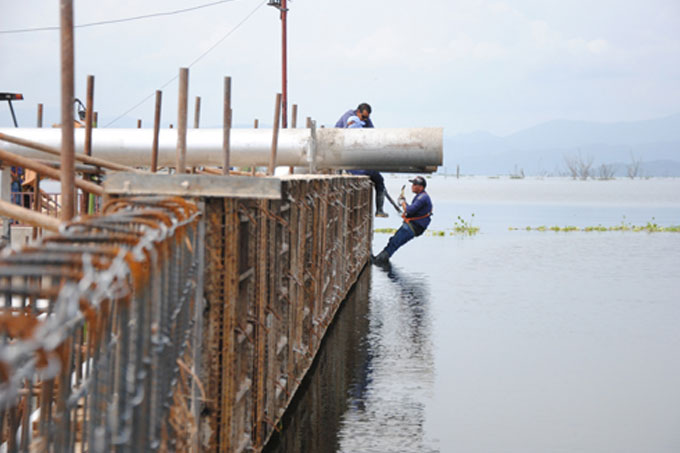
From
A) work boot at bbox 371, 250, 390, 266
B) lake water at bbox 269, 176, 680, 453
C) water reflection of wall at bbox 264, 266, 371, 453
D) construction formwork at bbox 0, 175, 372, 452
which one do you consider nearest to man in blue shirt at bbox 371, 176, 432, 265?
work boot at bbox 371, 250, 390, 266

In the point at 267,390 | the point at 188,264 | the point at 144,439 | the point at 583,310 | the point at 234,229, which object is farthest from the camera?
the point at 583,310

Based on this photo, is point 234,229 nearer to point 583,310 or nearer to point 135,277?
point 135,277

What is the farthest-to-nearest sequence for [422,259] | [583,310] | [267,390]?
[422,259], [583,310], [267,390]

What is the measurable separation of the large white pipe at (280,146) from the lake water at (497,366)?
8.33ft

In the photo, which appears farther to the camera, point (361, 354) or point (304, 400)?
point (361, 354)

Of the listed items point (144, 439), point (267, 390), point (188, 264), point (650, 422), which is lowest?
point (650, 422)

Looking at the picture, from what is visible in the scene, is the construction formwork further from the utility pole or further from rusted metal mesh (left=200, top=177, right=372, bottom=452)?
the utility pole

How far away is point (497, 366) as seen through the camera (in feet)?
33.0

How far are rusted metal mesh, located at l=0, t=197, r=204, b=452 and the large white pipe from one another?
7822 millimetres

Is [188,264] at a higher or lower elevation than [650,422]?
higher

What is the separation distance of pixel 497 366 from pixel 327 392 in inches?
95.3

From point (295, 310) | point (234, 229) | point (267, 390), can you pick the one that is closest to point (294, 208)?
point (295, 310)

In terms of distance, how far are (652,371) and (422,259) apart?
41.9 feet

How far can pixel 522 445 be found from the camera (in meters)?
7.19
